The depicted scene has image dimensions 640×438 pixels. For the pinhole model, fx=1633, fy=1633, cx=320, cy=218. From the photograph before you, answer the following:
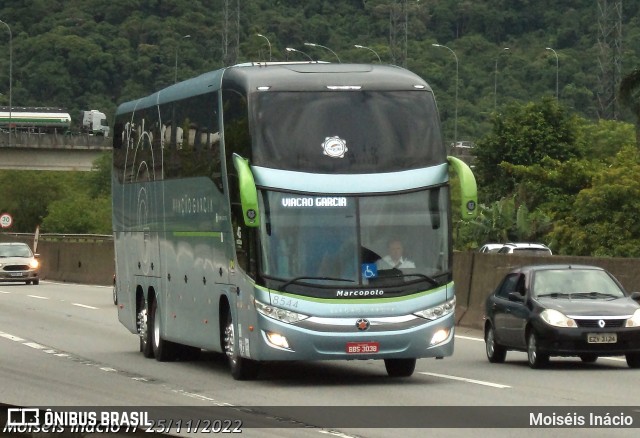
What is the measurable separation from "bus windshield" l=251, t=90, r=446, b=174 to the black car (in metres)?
3.01

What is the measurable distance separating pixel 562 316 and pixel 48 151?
77.5 m

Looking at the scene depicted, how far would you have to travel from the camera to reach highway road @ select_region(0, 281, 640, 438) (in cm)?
1384

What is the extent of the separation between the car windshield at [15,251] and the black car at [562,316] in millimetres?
32412

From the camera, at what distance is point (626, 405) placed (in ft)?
50.3

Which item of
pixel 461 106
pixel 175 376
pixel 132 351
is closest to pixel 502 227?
pixel 132 351

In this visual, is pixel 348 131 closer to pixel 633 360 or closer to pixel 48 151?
pixel 633 360

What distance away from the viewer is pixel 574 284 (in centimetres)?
2092

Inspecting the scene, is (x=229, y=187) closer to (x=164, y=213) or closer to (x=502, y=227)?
(x=164, y=213)

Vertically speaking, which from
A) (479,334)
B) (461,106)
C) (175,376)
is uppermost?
(175,376)

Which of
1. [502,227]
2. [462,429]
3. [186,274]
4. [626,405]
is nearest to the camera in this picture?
[462,429]

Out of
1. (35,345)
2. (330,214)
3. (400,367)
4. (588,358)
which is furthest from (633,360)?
(35,345)

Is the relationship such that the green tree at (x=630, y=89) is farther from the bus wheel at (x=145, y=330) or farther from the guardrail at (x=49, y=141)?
the guardrail at (x=49, y=141)

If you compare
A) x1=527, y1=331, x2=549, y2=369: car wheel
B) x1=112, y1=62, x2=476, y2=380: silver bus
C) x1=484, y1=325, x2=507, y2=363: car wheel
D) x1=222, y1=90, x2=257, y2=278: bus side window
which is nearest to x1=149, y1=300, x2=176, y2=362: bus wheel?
x1=112, y1=62, x2=476, y2=380: silver bus

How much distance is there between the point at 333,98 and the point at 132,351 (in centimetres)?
749
